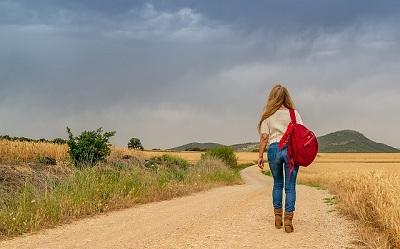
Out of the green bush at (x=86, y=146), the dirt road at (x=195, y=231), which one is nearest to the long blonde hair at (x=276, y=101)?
the dirt road at (x=195, y=231)

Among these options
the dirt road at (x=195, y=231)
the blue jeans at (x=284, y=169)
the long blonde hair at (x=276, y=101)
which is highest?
the long blonde hair at (x=276, y=101)

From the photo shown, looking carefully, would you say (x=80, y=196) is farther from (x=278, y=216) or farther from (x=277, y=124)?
(x=277, y=124)

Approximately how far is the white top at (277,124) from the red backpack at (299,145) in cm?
13

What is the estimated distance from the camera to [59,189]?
13406 millimetres

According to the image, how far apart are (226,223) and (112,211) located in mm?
3833

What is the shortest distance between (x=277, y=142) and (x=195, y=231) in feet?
7.33

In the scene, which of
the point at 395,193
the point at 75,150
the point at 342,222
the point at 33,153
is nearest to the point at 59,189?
the point at 342,222

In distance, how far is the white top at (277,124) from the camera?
32.8ft

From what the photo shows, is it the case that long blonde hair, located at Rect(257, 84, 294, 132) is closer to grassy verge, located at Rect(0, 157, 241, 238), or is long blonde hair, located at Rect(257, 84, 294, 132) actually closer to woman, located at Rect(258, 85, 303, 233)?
woman, located at Rect(258, 85, 303, 233)

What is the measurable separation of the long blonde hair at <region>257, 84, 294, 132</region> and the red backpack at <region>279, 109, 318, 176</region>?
1.43ft

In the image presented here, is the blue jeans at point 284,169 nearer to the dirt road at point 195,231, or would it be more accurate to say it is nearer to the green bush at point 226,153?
the dirt road at point 195,231

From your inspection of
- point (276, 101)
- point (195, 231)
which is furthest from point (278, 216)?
point (276, 101)

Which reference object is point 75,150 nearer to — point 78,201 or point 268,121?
point 78,201

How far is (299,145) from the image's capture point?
32.1 ft
